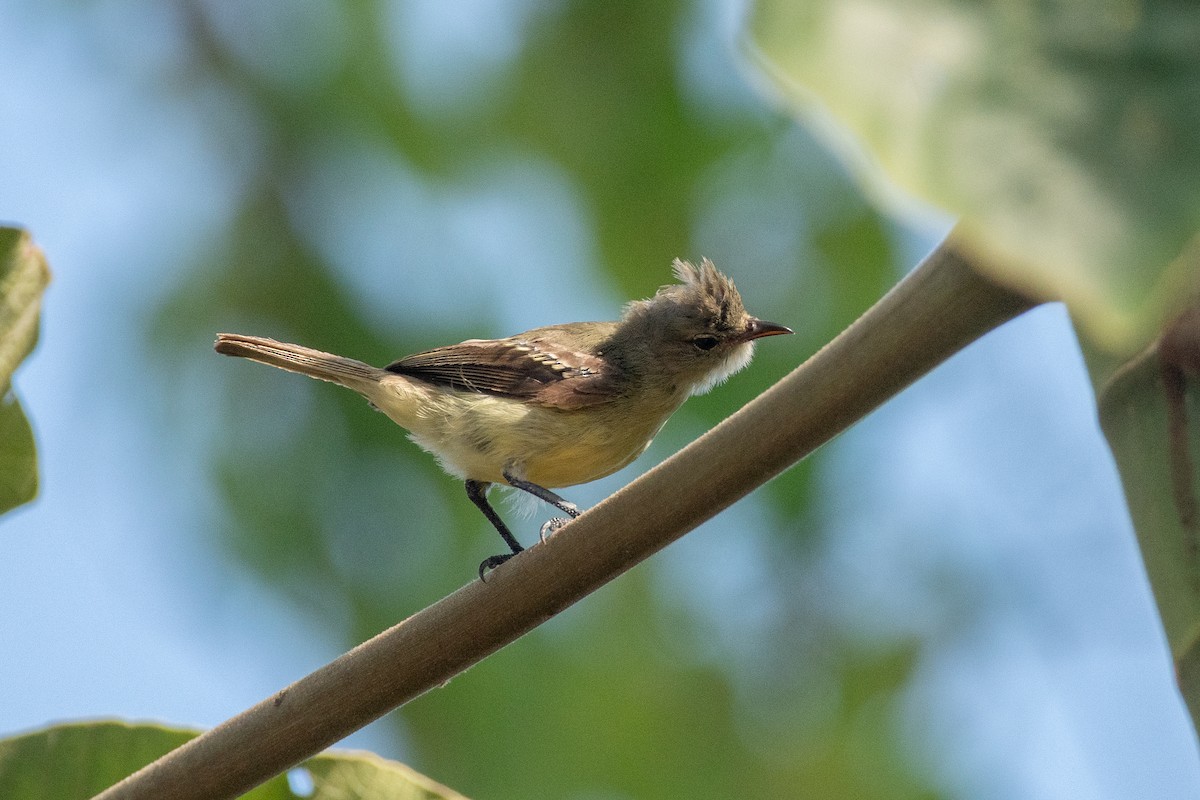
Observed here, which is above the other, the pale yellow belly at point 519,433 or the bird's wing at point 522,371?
the bird's wing at point 522,371

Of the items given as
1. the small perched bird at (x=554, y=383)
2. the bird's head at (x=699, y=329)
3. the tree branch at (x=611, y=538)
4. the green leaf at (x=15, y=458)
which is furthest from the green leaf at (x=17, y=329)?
the bird's head at (x=699, y=329)

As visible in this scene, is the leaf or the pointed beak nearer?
the leaf

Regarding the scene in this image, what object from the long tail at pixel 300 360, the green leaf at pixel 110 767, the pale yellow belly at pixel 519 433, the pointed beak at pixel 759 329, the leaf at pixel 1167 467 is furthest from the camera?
the pointed beak at pixel 759 329

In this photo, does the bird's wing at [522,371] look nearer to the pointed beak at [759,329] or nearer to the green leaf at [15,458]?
the pointed beak at [759,329]

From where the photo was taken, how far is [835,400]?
1.59 m

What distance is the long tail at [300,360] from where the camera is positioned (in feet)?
14.6

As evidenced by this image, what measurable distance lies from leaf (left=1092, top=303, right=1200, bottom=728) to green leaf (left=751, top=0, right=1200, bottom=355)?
742 mm

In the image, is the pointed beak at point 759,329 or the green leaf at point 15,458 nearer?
the green leaf at point 15,458

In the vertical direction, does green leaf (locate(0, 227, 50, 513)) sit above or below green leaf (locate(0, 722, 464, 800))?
above

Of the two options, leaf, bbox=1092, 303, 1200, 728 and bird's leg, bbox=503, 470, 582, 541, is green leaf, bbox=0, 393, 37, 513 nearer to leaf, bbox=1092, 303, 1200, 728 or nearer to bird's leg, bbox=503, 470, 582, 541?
leaf, bbox=1092, 303, 1200, 728

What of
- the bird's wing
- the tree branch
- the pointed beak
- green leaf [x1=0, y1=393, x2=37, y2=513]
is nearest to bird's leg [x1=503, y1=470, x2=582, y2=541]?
the bird's wing

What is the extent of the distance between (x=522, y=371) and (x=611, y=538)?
310cm

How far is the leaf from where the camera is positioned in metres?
1.66

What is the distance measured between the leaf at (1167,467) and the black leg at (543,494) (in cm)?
290
